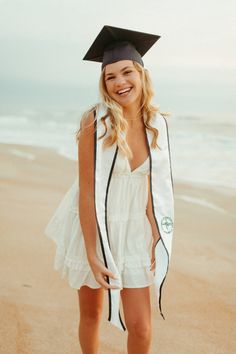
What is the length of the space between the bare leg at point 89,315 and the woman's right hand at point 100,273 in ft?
0.77

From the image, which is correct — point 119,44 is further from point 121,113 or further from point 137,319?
point 137,319

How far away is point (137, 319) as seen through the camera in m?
2.49

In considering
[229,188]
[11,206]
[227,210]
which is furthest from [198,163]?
[11,206]

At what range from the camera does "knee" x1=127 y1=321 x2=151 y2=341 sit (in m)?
2.49

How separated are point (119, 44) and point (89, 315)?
4.90ft

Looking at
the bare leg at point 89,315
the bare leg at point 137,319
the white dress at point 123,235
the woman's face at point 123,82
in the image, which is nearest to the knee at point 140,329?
the bare leg at point 137,319

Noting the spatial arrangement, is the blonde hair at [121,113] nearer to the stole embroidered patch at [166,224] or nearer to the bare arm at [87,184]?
the bare arm at [87,184]

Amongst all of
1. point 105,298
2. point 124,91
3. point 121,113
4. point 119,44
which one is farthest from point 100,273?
point 105,298

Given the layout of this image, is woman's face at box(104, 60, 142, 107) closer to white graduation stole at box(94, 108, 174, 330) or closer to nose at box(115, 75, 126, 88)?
nose at box(115, 75, 126, 88)

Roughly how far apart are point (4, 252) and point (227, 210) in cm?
331

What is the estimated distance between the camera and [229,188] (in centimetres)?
820

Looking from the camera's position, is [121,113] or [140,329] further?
[121,113]

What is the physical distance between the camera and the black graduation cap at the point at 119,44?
2.67 m

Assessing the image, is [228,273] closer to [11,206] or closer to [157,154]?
[157,154]
